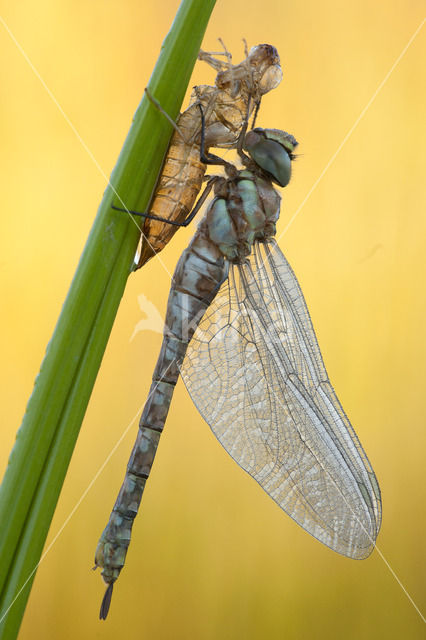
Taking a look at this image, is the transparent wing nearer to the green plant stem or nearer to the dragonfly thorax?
the dragonfly thorax

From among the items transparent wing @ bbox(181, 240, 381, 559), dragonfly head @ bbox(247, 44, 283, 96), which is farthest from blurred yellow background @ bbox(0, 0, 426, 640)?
dragonfly head @ bbox(247, 44, 283, 96)

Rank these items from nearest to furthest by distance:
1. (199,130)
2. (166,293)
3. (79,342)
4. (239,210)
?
(79,342) → (199,130) → (239,210) → (166,293)

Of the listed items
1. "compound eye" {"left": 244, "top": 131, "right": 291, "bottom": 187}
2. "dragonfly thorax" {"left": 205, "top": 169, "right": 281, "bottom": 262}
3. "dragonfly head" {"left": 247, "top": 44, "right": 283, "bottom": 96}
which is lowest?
"dragonfly thorax" {"left": 205, "top": 169, "right": 281, "bottom": 262}

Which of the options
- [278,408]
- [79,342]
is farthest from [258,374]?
[79,342]

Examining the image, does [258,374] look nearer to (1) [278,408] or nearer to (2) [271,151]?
(1) [278,408]

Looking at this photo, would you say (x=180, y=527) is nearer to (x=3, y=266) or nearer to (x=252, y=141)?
(x=3, y=266)

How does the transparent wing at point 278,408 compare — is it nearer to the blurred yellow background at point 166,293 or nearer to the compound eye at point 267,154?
the compound eye at point 267,154

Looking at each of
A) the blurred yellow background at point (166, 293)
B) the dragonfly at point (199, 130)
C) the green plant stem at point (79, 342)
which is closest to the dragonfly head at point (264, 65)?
the dragonfly at point (199, 130)

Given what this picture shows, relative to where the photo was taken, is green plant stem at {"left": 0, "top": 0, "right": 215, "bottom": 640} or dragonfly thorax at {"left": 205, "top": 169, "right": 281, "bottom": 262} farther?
dragonfly thorax at {"left": 205, "top": 169, "right": 281, "bottom": 262}
